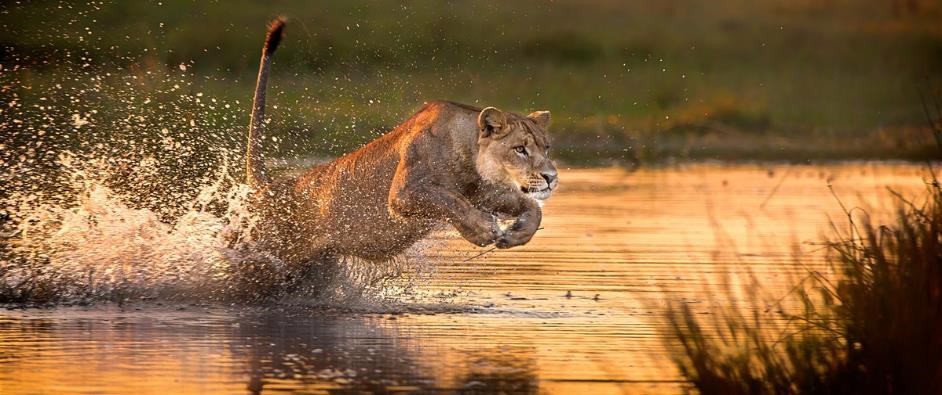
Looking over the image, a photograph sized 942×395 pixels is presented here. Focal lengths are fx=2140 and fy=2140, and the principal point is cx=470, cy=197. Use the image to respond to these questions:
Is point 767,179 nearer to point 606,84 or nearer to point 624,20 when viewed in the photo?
point 606,84

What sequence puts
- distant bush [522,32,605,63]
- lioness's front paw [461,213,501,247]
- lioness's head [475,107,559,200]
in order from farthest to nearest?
distant bush [522,32,605,63] < lioness's head [475,107,559,200] < lioness's front paw [461,213,501,247]

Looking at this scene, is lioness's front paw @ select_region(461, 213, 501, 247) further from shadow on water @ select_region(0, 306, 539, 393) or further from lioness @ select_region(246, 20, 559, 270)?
shadow on water @ select_region(0, 306, 539, 393)

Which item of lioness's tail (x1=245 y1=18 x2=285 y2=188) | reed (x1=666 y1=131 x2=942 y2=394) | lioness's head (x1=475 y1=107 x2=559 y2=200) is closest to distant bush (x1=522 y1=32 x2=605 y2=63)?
lioness's tail (x1=245 y1=18 x2=285 y2=188)

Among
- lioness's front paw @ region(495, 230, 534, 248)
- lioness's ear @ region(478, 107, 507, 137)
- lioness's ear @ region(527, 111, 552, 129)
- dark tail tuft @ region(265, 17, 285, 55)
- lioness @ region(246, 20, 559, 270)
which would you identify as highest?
dark tail tuft @ region(265, 17, 285, 55)

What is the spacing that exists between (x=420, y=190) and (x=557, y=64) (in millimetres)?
22066

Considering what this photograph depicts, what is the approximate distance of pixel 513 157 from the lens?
1038 cm

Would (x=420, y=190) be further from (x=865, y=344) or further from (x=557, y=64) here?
(x=557, y=64)

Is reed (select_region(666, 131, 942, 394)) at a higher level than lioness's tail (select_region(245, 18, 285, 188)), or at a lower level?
lower

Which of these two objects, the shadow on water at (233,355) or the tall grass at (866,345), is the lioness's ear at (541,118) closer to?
the shadow on water at (233,355)

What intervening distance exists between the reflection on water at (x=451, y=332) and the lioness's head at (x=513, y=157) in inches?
25.1

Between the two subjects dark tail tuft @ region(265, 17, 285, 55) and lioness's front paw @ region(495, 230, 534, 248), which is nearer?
lioness's front paw @ region(495, 230, 534, 248)

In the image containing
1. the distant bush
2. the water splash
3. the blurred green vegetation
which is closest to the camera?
the water splash

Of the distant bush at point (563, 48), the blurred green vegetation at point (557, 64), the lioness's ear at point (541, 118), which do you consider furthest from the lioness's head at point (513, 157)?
the distant bush at point (563, 48)

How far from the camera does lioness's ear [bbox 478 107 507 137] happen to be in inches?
411
